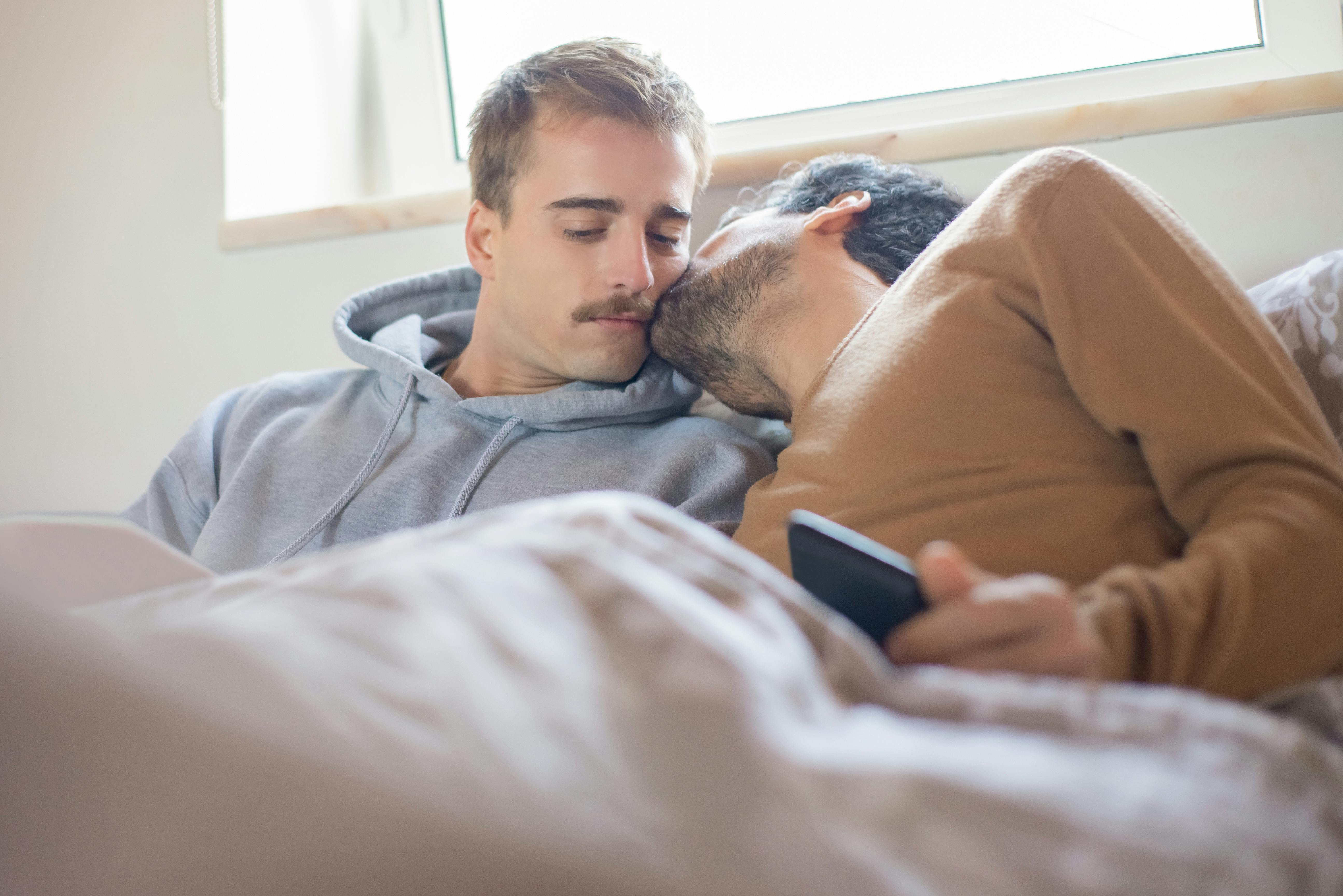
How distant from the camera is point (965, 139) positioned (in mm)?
1312

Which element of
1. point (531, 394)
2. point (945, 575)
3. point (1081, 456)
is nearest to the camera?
point (945, 575)

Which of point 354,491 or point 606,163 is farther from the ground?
point 606,163

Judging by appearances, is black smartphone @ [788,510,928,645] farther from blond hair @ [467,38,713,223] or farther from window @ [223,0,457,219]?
window @ [223,0,457,219]

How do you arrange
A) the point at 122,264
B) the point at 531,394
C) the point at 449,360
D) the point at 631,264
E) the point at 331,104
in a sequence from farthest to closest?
the point at 331,104 → the point at 122,264 → the point at 449,360 → the point at 531,394 → the point at 631,264

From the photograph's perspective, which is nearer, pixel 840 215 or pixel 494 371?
pixel 840 215

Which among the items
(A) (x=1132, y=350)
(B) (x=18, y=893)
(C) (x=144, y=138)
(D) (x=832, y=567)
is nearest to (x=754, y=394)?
(A) (x=1132, y=350)

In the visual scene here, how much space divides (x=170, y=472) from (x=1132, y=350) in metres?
1.30

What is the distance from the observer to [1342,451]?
746mm

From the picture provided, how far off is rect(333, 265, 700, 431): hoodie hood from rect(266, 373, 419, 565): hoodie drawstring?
5 centimetres

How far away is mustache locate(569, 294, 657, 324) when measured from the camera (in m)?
1.25

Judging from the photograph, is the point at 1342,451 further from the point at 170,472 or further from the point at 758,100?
the point at 170,472

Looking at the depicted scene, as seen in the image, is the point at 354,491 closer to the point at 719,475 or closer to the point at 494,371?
the point at 494,371

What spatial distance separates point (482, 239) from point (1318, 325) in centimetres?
111

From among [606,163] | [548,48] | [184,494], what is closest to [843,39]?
[548,48]
